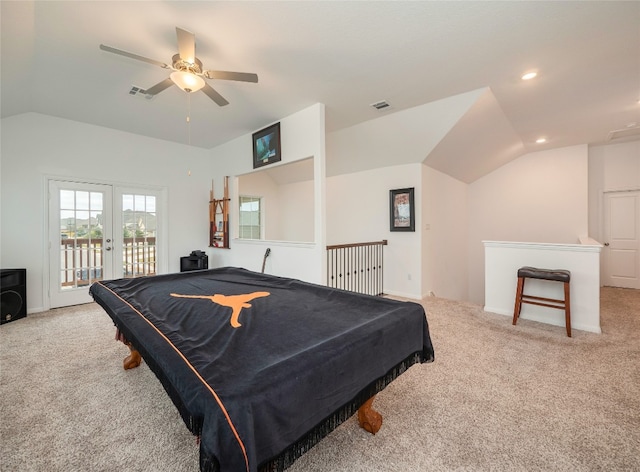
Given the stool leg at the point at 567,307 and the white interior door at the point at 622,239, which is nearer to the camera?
the stool leg at the point at 567,307

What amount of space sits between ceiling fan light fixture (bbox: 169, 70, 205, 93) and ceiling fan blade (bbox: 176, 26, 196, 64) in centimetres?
10

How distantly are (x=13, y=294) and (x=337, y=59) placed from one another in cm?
481

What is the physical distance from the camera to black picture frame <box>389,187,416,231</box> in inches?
181

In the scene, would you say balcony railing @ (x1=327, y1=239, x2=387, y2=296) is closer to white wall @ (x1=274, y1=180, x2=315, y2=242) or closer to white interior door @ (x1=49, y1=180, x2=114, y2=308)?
white wall @ (x1=274, y1=180, x2=315, y2=242)

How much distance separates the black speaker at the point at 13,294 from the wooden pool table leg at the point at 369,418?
4462 mm

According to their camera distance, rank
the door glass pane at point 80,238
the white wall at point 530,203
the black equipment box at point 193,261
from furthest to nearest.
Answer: the white wall at point 530,203
the black equipment box at point 193,261
the door glass pane at point 80,238

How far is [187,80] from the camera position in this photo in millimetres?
2311

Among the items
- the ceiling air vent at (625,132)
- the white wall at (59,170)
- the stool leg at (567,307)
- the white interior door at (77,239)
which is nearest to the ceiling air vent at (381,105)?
the stool leg at (567,307)

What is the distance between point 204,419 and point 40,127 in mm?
5190

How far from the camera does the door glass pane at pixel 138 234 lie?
4.68m

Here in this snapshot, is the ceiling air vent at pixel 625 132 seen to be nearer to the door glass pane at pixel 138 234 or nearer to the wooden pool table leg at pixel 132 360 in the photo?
the wooden pool table leg at pixel 132 360

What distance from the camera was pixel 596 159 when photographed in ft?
18.5

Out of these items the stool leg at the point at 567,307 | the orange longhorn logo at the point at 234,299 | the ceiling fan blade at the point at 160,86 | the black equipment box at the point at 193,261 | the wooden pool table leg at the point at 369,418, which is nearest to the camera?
the wooden pool table leg at the point at 369,418

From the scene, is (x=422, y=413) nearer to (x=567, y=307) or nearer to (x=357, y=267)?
(x=567, y=307)
